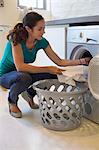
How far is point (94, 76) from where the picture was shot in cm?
164

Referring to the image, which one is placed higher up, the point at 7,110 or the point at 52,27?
the point at 52,27

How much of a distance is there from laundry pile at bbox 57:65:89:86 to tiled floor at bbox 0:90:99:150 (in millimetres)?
350

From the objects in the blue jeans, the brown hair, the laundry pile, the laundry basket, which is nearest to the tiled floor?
the laundry basket

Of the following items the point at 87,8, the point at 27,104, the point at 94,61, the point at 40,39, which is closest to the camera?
the point at 94,61

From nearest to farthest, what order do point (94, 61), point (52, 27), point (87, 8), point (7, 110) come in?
point (94, 61) → point (7, 110) → point (52, 27) → point (87, 8)

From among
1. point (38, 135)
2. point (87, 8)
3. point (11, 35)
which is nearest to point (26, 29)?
point (11, 35)

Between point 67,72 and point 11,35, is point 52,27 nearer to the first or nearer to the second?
point 11,35

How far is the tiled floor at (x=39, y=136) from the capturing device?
149cm

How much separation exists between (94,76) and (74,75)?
0.15 metres

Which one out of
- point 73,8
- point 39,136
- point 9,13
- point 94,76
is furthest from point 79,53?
point 9,13

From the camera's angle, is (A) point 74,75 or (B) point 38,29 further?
(B) point 38,29

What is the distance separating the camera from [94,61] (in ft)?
5.33

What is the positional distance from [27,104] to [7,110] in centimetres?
24

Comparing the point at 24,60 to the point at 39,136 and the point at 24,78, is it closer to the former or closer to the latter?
the point at 24,78
